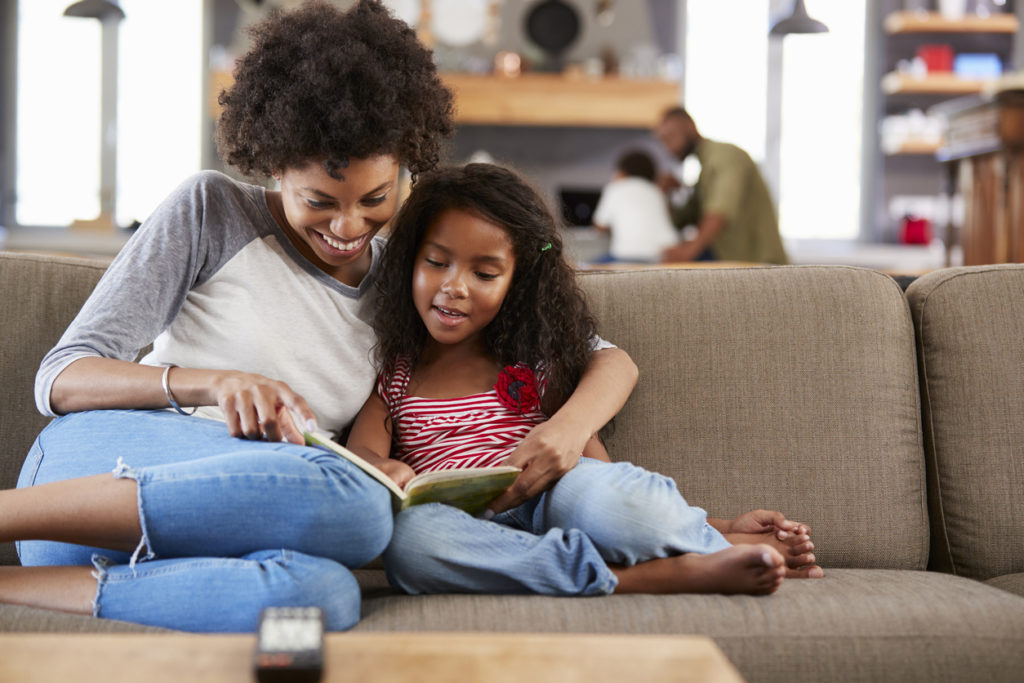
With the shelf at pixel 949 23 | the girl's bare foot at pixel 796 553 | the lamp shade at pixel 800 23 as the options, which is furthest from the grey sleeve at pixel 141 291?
the shelf at pixel 949 23

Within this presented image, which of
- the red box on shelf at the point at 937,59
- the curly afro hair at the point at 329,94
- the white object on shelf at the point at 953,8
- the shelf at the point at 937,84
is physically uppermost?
the white object on shelf at the point at 953,8

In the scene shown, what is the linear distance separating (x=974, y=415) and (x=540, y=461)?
723 millimetres

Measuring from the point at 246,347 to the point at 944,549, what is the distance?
1094mm

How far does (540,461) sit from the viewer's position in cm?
130

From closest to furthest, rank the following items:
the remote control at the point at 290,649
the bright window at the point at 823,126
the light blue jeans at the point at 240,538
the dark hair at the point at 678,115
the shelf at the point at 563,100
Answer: the remote control at the point at 290,649, the light blue jeans at the point at 240,538, the dark hair at the point at 678,115, the shelf at the point at 563,100, the bright window at the point at 823,126

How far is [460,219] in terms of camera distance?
1485mm

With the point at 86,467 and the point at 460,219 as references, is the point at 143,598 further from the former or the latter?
the point at 460,219

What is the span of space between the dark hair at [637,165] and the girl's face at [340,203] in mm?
3854

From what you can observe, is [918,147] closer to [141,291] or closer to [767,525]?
[767,525]

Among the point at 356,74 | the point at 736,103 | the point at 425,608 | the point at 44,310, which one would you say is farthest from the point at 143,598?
the point at 736,103

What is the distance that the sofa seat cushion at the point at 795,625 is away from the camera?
1.11 meters

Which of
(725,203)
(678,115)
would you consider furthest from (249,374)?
(678,115)

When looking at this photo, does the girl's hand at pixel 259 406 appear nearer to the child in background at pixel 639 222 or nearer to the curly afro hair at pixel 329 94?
the curly afro hair at pixel 329 94

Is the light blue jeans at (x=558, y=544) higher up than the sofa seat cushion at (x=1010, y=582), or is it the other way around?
the light blue jeans at (x=558, y=544)
